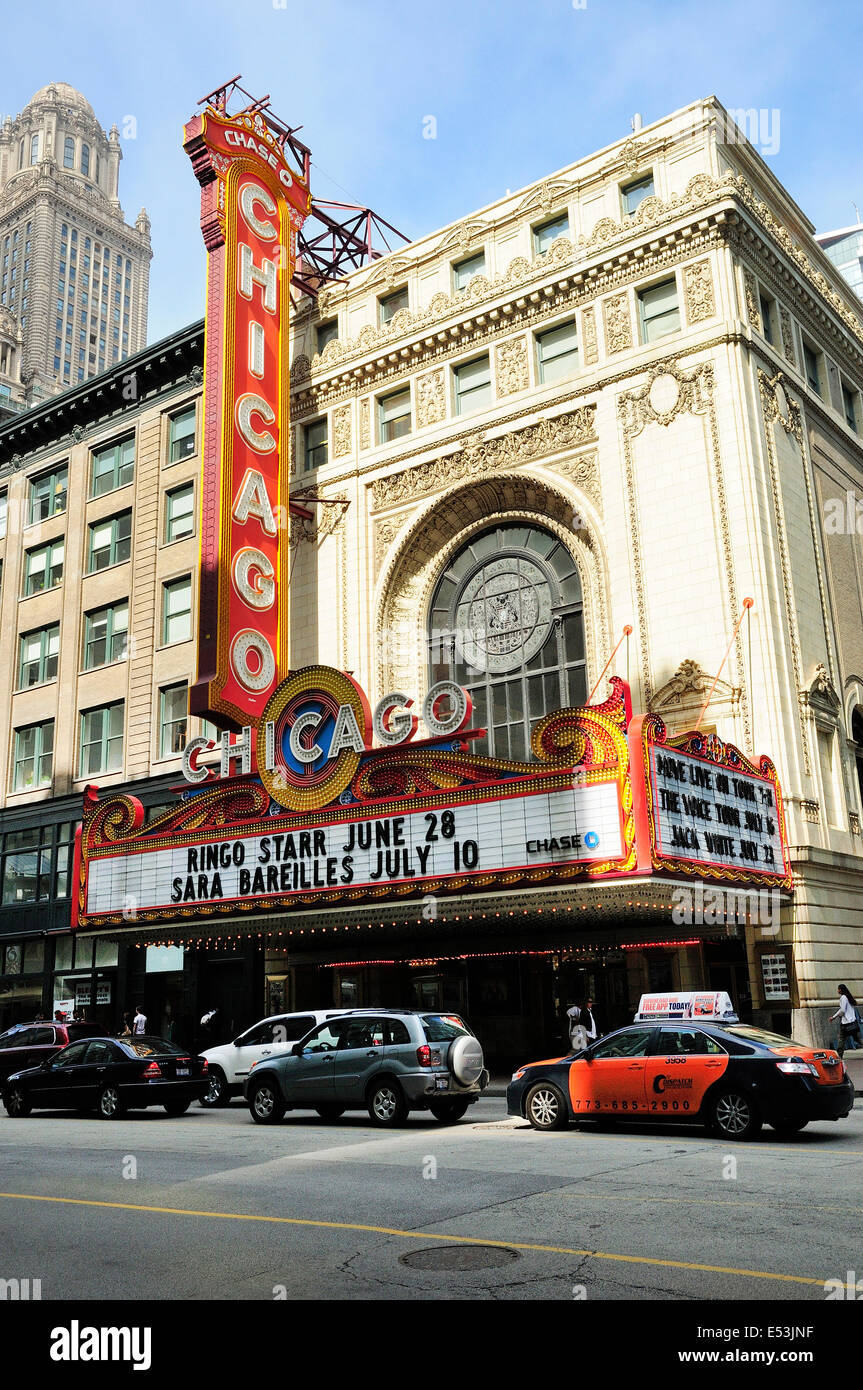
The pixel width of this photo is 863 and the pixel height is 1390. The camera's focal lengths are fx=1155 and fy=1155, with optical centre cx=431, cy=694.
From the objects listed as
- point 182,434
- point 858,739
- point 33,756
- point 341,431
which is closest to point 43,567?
point 33,756

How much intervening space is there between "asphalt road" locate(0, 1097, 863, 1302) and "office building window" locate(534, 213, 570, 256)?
25.8 meters

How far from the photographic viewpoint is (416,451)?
34125 mm

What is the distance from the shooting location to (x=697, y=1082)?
14453 millimetres

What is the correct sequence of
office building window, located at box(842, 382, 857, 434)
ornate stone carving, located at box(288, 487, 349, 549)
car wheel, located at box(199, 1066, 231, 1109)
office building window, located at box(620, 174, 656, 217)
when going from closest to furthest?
car wheel, located at box(199, 1066, 231, 1109) → office building window, located at box(620, 174, 656, 217) → ornate stone carving, located at box(288, 487, 349, 549) → office building window, located at box(842, 382, 857, 434)

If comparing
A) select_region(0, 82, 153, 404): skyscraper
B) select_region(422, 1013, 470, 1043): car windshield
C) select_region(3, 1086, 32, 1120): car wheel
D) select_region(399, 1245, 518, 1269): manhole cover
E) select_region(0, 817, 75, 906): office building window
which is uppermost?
select_region(0, 82, 153, 404): skyscraper

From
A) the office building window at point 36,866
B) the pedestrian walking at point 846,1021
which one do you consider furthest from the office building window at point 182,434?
the pedestrian walking at point 846,1021

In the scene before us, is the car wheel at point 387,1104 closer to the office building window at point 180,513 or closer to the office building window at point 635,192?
the office building window at point 635,192

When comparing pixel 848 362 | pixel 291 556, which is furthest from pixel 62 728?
pixel 848 362

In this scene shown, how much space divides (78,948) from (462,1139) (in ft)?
84.8

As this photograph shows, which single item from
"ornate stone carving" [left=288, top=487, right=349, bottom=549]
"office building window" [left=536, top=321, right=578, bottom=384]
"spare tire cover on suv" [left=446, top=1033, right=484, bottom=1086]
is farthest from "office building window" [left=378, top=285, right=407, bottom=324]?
"spare tire cover on suv" [left=446, top=1033, right=484, bottom=1086]

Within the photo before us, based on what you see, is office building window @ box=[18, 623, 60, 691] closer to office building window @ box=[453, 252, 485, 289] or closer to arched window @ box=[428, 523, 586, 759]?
arched window @ box=[428, 523, 586, 759]

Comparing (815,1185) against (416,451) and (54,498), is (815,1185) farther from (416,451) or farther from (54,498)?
(54,498)

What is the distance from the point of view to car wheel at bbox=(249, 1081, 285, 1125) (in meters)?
18.6

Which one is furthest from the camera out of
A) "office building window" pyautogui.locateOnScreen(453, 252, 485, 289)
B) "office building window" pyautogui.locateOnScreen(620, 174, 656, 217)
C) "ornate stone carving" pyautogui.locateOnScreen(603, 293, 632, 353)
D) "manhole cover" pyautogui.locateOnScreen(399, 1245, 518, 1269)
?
"office building window" pyautogui.locateOnScreen(453, 252, 485, 289)
